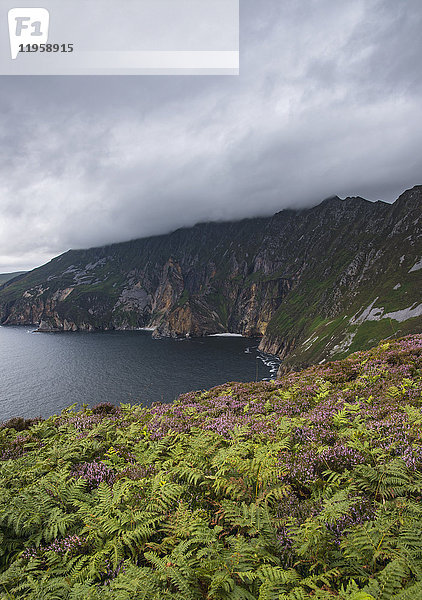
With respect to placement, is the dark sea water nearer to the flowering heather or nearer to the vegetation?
the flowering heather

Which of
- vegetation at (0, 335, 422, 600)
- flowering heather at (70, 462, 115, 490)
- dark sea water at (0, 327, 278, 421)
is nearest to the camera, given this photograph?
vegetation at (0, 335, 422, 600)

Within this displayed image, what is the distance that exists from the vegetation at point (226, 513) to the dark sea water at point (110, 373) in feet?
176

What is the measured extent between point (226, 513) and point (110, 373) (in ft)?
392

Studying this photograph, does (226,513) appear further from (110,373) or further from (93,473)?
(110,373)

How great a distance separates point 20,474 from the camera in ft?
24.2

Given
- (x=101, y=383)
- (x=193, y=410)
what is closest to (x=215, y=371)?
(x=101, y=383)

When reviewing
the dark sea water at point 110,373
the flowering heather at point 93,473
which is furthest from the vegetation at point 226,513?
the dark sea water at point 110,373

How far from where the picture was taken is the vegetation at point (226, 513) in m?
3.77

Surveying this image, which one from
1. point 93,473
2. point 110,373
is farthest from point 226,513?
point 110,373

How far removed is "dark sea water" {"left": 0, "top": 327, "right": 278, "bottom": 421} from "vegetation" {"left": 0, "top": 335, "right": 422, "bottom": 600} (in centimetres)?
5376

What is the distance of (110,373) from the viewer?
374 feet

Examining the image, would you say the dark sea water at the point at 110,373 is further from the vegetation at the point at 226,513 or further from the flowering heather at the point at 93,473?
the vegetation at the point at 226,513

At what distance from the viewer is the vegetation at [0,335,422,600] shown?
148 inches

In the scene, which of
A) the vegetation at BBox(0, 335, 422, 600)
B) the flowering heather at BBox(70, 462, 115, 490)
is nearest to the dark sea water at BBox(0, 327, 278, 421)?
the flowering heather at BBox(70, 462, 115, 490)
